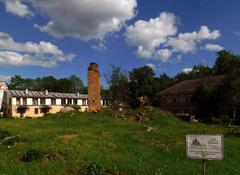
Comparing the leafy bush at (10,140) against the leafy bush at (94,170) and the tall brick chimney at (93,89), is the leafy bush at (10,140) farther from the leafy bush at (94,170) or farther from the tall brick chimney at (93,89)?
the tall brick chimney at (93,89)

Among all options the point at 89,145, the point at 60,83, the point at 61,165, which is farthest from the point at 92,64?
the point at 60,83

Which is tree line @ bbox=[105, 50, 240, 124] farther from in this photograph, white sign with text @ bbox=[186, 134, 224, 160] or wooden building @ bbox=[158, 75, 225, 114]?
white sign with text @ bbox=[186, 134, 224, 160]

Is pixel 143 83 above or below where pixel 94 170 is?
above

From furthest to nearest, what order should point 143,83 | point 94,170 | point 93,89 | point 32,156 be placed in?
point 143,83
point 93,89
point 32,156
point 94,170

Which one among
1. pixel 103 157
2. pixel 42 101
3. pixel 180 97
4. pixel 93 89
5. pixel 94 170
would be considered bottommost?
pixel 103 157

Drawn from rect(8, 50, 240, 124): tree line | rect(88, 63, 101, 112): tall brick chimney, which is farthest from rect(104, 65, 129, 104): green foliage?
rect(88, 63, 101, 112): tall brick chimney

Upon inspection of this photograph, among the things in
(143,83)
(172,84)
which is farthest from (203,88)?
(172,84)

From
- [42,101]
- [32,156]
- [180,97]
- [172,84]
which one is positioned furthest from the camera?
[172,84]

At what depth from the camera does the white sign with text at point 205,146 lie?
29.6 ft

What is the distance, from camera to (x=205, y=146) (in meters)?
9.16

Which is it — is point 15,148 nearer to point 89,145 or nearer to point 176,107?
point 89,145

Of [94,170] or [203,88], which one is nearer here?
[94,170]

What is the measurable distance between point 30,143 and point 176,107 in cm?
7196

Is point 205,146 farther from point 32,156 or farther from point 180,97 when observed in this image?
point 180,97
